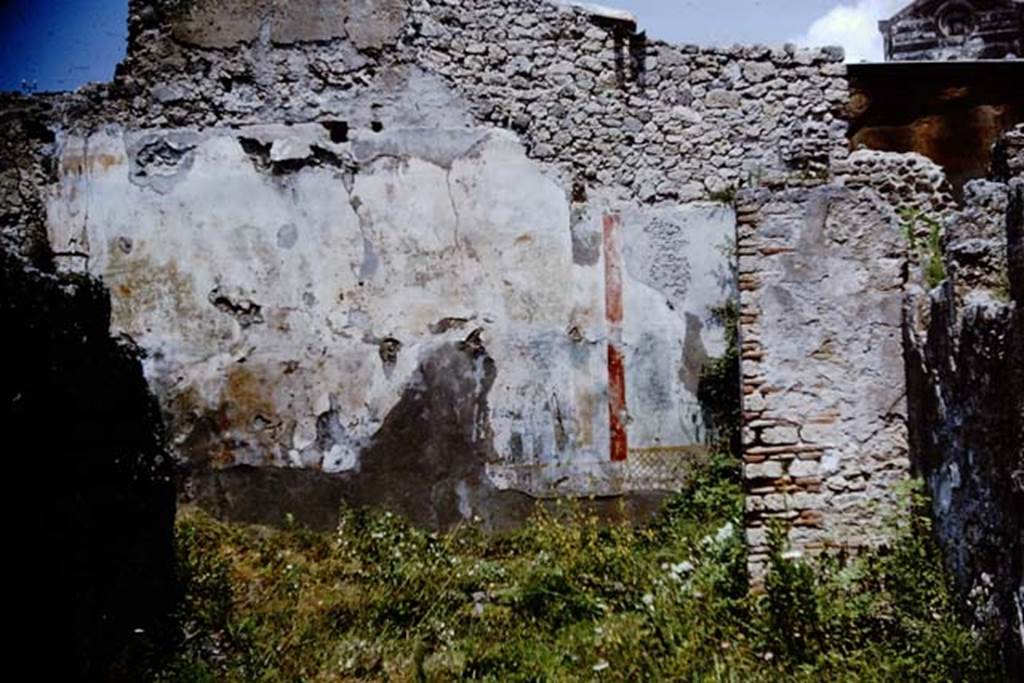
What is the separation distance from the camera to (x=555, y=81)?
23.0 feet

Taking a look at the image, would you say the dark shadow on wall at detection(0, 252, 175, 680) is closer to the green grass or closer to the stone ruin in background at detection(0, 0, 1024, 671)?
the green grass

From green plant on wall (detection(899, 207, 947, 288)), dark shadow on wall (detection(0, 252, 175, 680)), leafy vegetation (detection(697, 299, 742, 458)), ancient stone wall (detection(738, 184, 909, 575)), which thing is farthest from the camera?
leafy vegetation (detection(697, 299, 742, 458))

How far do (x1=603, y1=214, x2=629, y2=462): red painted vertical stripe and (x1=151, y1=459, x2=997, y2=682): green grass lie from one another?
559 mm

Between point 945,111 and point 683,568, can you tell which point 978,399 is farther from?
point 945,111

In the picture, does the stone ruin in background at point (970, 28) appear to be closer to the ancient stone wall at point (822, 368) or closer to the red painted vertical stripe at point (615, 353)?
the red painted vertical stripe at point (615, 353)

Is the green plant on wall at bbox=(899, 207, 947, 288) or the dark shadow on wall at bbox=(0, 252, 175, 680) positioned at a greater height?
the green plant on wall at bbox=(899, 207, 947, 288)

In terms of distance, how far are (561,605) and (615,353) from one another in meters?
2.20

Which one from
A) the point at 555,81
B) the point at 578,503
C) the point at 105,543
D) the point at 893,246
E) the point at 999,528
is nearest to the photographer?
the point at 999,528

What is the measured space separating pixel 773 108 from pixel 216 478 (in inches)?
198

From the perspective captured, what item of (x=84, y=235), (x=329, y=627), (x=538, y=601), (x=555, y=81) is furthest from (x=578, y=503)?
(x=84, y=235)

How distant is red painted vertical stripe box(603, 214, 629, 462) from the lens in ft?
21.7

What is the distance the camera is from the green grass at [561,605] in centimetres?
394

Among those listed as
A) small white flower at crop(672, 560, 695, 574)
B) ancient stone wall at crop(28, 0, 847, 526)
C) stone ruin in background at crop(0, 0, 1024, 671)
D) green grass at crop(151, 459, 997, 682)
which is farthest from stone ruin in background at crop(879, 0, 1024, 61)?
A: small white flower at crop(672, 560, 695, 574)

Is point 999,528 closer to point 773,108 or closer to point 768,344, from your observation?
point 768,344
